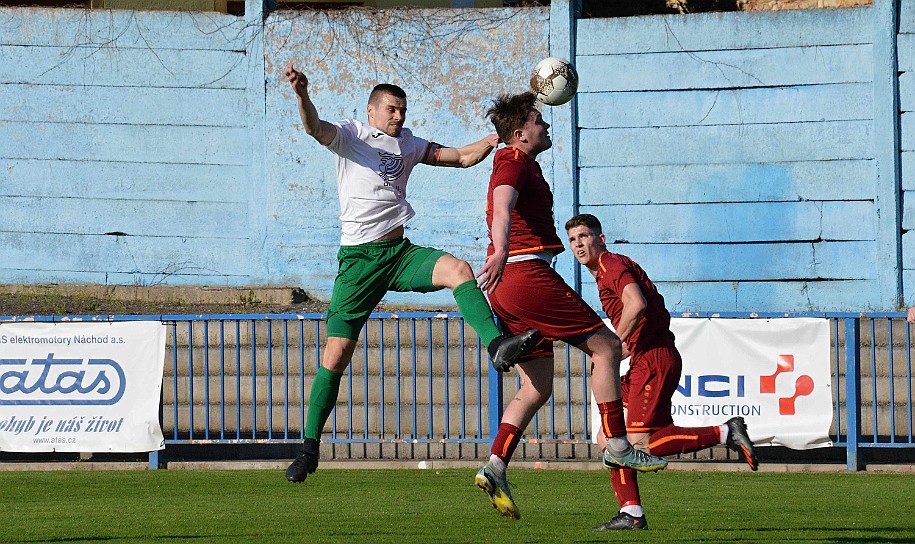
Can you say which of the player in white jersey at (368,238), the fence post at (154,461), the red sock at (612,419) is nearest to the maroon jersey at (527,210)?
the player in white jersey at (368,238)

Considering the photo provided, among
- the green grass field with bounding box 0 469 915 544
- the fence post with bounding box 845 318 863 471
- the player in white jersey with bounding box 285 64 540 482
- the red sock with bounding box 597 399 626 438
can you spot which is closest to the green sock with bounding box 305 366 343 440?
the player in white jersey with bounding box 285 64 540 482

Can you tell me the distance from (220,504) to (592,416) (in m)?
4.19

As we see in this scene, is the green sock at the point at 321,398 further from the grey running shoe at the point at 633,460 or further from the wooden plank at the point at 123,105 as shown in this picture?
the wooden plank at the point at 123,105

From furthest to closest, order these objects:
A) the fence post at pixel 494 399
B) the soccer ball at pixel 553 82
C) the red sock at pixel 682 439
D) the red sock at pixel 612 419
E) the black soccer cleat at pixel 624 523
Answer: the fence post at pixel 494 399, the soccer ball at pixel 553 82, the red sock at pixel 682 439, the black soccer cleat at pixel 624 523, the red sock at pixel 612 419

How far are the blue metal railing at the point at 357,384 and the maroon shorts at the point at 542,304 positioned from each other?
5544mm

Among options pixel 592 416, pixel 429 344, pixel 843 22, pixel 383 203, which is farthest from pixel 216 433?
pixel 843 22

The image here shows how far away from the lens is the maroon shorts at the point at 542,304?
6.82 metres

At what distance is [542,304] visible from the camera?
682 centimetres

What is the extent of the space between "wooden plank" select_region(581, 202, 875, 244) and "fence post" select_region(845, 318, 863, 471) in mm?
2479

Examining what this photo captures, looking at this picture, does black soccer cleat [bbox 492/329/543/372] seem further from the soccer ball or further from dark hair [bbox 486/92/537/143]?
the soccer ball

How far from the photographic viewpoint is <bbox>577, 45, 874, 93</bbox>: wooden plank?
14.3m

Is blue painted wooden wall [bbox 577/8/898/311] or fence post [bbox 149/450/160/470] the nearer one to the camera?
fence post [bbox 149/450/160/470]

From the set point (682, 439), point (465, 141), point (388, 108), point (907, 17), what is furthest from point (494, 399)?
point (907, 17)

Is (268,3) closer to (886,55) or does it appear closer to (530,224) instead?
(886,55)
